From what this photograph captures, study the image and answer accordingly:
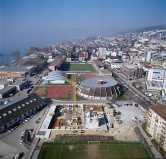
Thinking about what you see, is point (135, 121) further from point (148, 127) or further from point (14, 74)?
point (14, 74)

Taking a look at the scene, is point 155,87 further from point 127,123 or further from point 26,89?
point 26,89

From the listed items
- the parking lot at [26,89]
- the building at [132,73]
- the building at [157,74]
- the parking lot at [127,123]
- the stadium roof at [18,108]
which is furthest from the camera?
the building at [132,73]

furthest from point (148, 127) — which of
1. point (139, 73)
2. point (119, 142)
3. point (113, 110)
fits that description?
point (139, 73)

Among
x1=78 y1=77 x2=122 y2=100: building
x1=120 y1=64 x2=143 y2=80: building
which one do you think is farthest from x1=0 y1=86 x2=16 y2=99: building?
x1=120 y1=64 x2=143 y2=80: building

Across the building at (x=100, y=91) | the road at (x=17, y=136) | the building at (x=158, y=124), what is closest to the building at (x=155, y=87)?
the building at (x=100, y=91)

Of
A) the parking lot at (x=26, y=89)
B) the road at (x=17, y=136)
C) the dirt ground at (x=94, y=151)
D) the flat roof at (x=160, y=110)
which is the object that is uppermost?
the flat roof at (x=160, y=110)

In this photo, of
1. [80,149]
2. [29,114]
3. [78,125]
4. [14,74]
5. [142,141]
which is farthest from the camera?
[14,74]

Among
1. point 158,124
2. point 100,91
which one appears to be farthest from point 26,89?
point 158,124

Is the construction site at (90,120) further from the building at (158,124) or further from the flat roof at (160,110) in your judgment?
the flat roof at (160,110)
